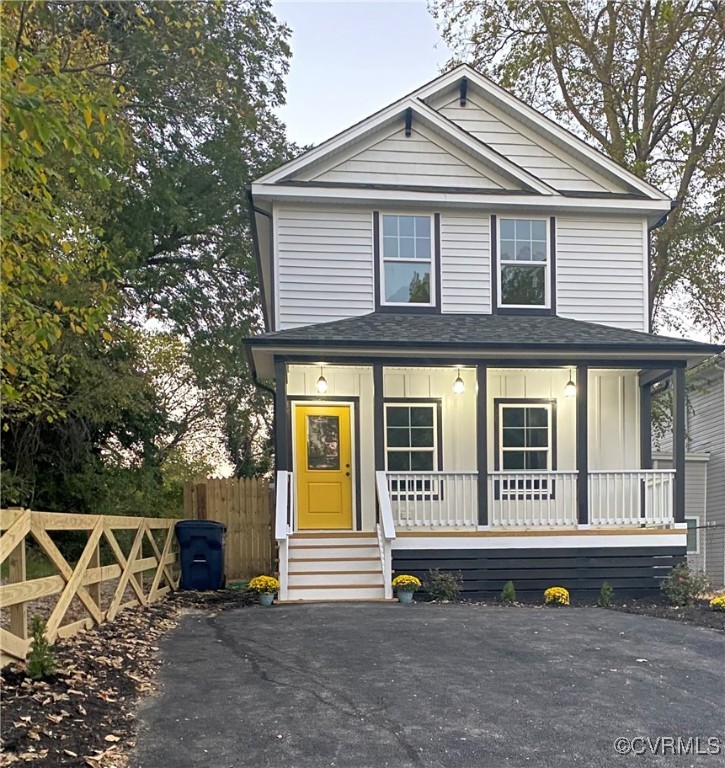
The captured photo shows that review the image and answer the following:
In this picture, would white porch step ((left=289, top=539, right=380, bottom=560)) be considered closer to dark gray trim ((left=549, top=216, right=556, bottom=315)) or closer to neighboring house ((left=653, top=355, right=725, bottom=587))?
dark gray trim ((left=549, top=216, right=556, bottom=315))

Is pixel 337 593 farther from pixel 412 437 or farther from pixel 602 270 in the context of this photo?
pixel 602 270

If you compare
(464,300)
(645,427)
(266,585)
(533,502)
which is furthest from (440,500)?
(645,427)

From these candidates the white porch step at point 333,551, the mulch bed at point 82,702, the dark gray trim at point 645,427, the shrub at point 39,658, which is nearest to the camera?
the mulch bed at point 82,702

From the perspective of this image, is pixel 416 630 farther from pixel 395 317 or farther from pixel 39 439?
pixel 39 439

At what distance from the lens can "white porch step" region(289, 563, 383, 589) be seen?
8469mm

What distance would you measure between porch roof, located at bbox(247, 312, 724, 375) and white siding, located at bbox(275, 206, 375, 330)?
445mm

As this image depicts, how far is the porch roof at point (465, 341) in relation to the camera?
9148 millimetres

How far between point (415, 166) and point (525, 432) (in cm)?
471

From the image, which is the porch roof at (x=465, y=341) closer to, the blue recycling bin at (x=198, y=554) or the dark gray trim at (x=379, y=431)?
the dark gray trim at (x=379, y=431)

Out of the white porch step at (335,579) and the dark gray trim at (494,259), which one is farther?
the dark gray trim at (494,259)

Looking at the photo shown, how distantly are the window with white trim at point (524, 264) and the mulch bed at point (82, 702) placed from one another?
7668 mm

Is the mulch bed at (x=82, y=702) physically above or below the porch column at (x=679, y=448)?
below

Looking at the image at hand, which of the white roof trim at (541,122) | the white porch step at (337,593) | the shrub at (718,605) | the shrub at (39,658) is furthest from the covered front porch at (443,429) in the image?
the shrub at (39,658)

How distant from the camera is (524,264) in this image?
11.0 meters
